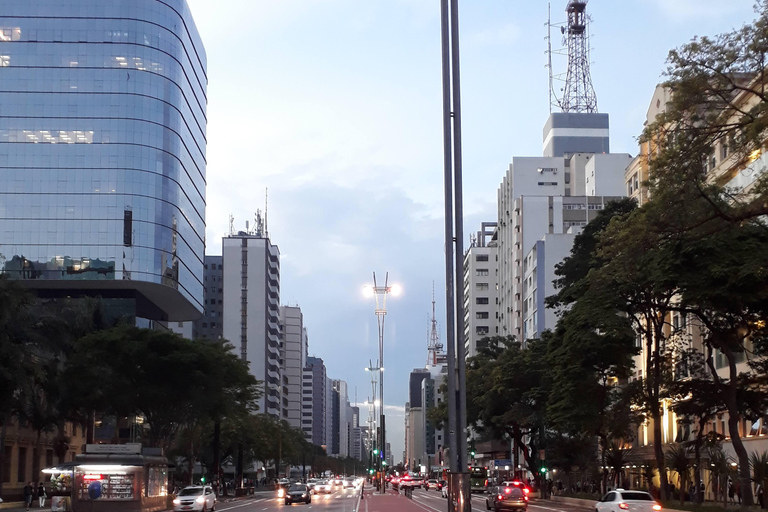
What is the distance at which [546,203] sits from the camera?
118125mm

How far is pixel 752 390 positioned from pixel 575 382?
8.20 m

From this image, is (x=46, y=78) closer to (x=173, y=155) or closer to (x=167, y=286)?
(x=173, y=155)

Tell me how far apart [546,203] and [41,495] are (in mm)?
75030

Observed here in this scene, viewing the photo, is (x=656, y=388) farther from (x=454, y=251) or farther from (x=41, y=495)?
(x=41, y=495)

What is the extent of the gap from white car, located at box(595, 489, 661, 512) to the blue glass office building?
207 feet

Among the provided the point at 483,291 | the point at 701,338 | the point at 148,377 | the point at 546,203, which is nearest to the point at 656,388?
the point at 701,338

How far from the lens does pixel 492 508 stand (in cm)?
5112

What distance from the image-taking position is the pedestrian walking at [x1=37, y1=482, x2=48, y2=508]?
58.3 metres

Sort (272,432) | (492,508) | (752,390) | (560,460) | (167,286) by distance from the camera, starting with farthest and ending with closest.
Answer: (272,432) → (167,286) → (560,460) → (492,508) → (752,390)

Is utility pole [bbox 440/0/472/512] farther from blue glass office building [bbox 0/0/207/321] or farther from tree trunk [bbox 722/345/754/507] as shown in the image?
blue glass office building [bbox 0/0/207/321]

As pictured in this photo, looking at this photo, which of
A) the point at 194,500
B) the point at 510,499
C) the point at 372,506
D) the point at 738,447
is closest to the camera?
the point at 738,447

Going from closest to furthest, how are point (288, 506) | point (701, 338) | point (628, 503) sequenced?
point (628, 503), point (288, 506), point (701, 338)

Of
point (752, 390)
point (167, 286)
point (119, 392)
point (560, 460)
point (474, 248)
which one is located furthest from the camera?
point (474, 248)

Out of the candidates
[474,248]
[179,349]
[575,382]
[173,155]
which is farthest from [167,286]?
[474,248]
